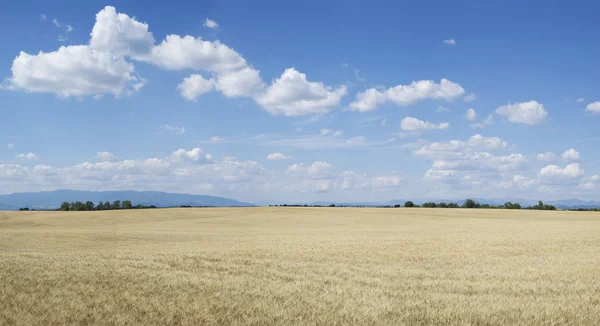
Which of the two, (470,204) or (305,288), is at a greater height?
(470,204)

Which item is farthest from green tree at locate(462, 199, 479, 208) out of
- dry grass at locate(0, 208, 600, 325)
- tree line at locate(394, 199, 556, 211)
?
dry grass at locate(0, 208, 600, 325)

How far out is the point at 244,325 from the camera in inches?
428

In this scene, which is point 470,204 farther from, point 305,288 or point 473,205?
point 305,288

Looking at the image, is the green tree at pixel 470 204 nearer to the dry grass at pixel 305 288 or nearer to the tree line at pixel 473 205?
the tree line at pixel 473 205

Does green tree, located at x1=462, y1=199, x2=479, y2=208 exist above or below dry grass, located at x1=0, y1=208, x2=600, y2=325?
above

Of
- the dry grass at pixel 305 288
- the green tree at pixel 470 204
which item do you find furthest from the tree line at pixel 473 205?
the dry grass at pixel 305 288

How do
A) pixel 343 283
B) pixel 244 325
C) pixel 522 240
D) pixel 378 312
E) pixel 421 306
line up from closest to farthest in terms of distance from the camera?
pixel 244 325 < pixel 378 312 < pixel 421 306 < pixel 343 283 < pixel 522 240

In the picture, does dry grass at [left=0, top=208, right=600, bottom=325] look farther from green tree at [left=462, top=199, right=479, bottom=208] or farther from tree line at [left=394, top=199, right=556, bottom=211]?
green tree at [left=462, top=199, right=479, bottom=208]

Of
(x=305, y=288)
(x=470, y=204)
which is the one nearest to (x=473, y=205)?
(x=470, y=204)

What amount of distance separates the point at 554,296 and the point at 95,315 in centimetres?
1331

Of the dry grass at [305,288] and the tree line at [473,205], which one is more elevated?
the tree line at [473,205]

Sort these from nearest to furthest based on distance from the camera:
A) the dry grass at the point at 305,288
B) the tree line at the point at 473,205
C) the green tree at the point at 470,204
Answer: the dry grass at the point at 305,288
the tree line at the point at 473,205
the green tree at the point at 470,204

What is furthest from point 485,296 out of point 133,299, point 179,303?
point 133,299

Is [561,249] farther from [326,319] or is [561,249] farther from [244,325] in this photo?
[244,325]
